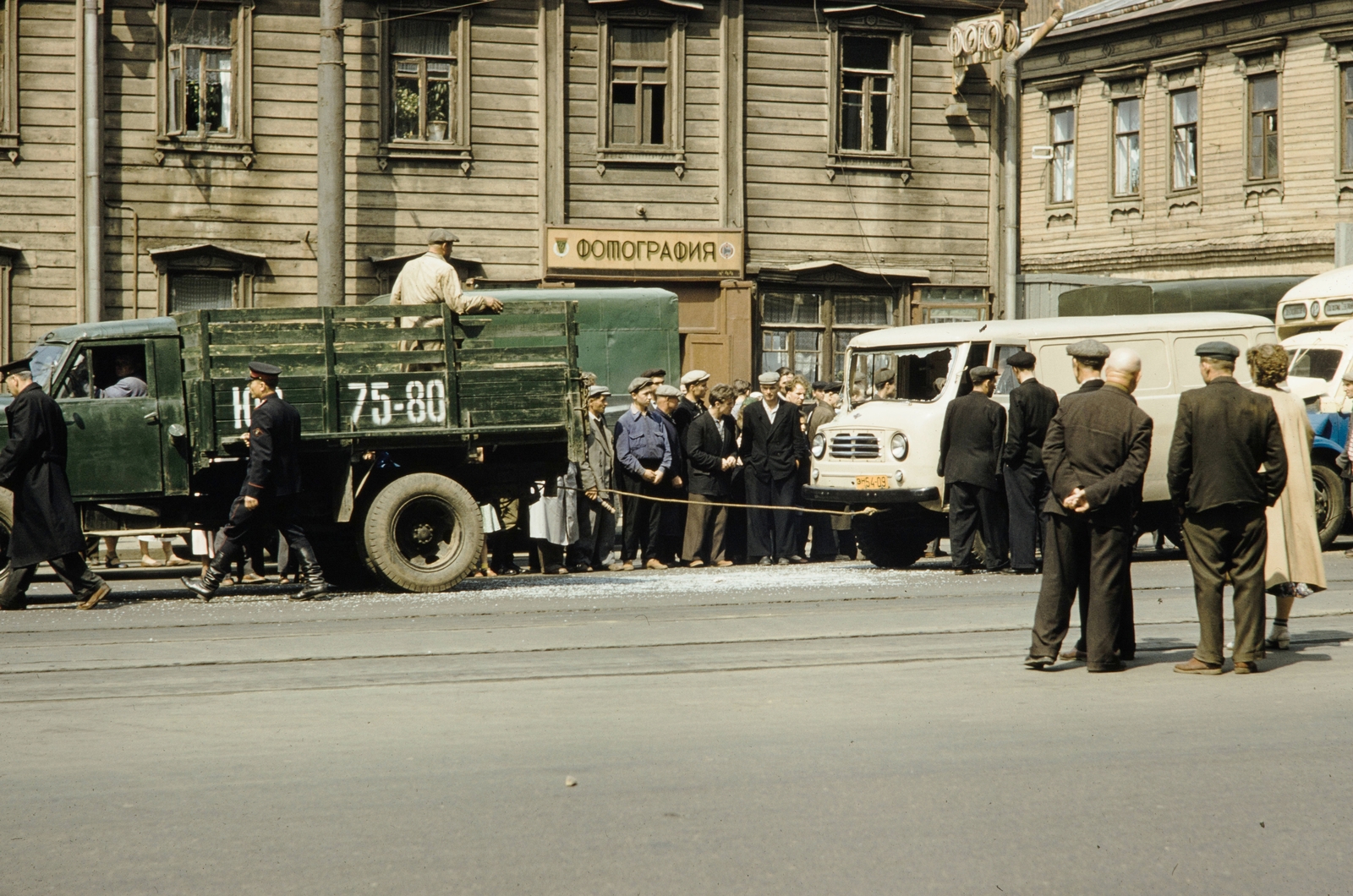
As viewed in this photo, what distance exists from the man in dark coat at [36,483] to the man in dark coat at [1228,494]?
7.83 metres

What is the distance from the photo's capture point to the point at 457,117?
23.2m

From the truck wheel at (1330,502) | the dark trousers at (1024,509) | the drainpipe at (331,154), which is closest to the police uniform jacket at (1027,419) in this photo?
the dark trousers at (1024,509)

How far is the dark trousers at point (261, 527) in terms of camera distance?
12133 mm

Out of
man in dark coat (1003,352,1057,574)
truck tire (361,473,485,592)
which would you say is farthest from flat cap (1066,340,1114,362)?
truck tire (361,473,485,592)

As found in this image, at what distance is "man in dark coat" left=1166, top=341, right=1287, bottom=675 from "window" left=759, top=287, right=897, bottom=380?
15867mm

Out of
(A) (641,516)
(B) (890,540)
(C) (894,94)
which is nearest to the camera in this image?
(B) (890,540)

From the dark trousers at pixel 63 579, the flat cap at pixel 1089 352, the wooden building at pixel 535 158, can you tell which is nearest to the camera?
the flat cap at pixel 1089 352

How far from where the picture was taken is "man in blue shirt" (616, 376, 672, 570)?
50.6 ft

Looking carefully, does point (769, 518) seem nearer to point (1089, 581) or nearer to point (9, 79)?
point (1089, 581)

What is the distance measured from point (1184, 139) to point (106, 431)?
2932 cm

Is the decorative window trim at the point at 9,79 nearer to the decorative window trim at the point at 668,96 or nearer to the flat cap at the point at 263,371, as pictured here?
the decorative window trim at the point at 668,96

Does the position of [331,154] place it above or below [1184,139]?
below

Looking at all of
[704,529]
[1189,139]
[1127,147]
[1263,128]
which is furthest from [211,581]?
[1127,147]

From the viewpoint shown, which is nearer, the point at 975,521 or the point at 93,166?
the point at 975,521
